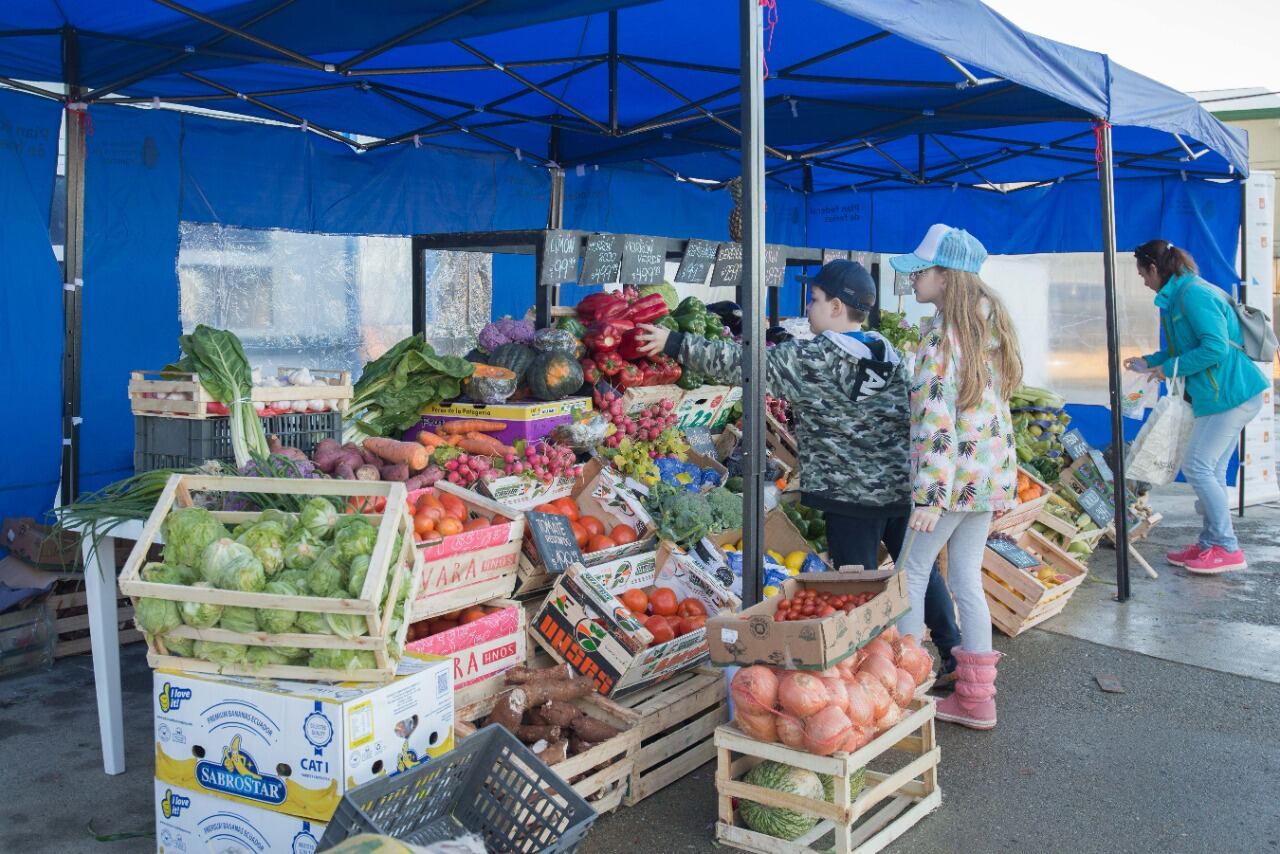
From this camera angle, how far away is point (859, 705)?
3.51 metres

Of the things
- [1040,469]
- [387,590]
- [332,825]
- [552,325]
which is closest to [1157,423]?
[1040,469]

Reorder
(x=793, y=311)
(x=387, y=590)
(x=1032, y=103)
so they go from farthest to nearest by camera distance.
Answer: (x=793, y=311) < (x=1032, y=103) < (x=387, y=590)

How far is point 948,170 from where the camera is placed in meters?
11.1

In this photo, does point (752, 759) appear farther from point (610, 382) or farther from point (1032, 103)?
point (1032, 103)

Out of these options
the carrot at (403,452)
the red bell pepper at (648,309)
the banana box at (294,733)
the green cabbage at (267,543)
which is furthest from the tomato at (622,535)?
the green cabbage at (267,543)

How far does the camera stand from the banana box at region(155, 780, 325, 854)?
9.53 feet

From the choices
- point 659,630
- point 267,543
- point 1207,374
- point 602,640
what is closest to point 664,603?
point 659,630

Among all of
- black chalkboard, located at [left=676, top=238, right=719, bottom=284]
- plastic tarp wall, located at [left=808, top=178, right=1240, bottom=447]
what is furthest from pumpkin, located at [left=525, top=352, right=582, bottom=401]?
plastic tarp wall, located at [left=808, top=178, right=1240, bottom=447]

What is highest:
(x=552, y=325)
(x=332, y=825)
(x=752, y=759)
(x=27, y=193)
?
(x=27, y=193)

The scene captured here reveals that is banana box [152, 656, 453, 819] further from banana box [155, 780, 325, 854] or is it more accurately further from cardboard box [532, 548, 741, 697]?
cardboard box [532, 548, 741, 697]

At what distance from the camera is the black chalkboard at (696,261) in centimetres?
645

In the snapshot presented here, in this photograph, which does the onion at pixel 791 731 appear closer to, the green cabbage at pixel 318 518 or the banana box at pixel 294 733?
the banana box at pixel 294 733

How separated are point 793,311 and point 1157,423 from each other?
5.04 metres

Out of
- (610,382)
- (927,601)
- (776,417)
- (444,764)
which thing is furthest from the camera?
(776,417)
